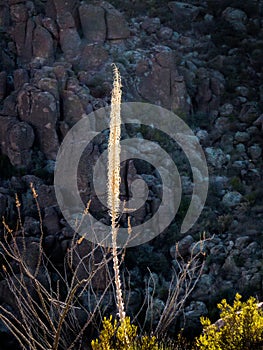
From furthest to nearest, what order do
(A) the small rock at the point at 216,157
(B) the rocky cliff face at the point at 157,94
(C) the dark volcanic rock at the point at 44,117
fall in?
(A) the small rock at the point at 216,157 → (C) the dark volcanic rock at the point at 44,117 → (B) the rocky cliff face at the point at 157,94

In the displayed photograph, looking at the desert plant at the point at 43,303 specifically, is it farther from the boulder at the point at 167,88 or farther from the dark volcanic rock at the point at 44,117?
the boulder at the point at 167,88

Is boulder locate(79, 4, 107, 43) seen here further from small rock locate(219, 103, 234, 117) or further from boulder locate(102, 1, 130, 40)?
small rock locate(219, 103, 234, 117)

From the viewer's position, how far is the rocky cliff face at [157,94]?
14039 millimetres

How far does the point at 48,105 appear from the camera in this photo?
53.3 feet

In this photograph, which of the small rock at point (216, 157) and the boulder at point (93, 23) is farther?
the boulder at point (93, 23)

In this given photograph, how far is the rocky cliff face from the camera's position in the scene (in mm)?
14039

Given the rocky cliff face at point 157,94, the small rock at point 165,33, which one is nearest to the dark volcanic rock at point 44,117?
the rocky cliff face at point 157,94

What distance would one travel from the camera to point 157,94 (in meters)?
18.2

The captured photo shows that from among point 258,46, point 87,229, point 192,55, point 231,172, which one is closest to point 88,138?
point 87,229

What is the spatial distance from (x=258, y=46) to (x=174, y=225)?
8.74m

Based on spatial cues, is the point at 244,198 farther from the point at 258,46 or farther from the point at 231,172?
the point at 258,46

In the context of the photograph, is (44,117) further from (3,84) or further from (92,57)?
(92,57)

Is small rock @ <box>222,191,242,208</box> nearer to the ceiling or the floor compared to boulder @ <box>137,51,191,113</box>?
nearer to the floor

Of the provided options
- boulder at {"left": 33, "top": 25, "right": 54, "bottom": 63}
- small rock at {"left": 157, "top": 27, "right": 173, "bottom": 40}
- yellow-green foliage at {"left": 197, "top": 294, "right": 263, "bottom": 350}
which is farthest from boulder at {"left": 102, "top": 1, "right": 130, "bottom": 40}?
yellow-green foliage at {"left": 197, "top": 294, "right": 263, "bottom": 350}
